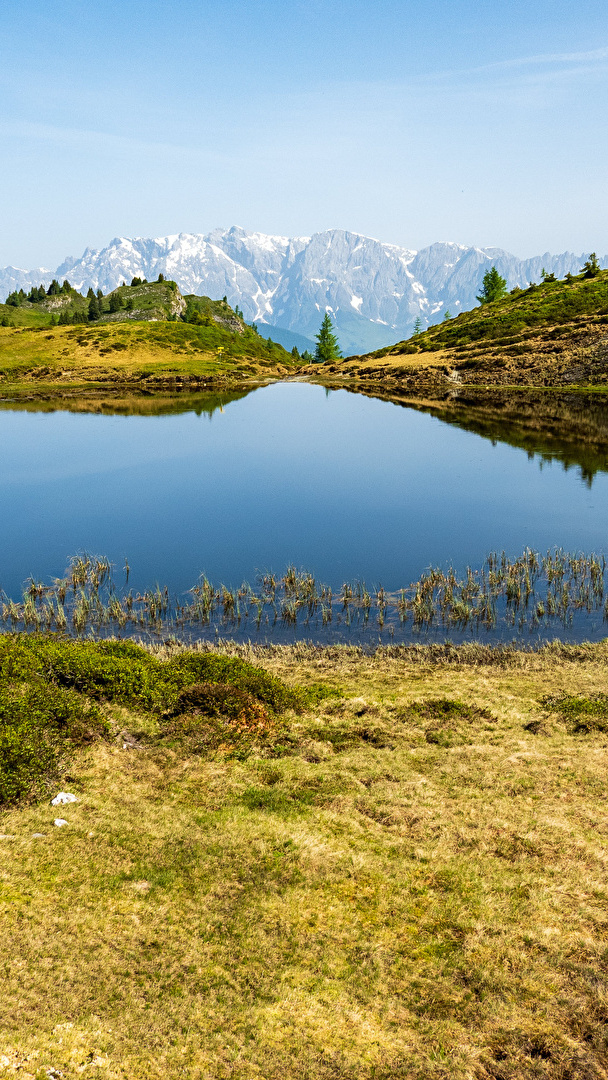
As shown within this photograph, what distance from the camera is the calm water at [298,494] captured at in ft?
138

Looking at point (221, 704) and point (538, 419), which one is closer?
point (221, 704)

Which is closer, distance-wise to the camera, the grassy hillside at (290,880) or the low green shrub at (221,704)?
the grassy hillside at (290,880)

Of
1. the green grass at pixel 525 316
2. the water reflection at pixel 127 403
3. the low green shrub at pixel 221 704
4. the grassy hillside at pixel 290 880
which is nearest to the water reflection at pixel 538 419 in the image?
the green grass at pixel 525 316

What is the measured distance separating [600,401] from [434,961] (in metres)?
112

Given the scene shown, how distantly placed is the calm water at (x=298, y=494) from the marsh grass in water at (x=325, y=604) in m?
2.14

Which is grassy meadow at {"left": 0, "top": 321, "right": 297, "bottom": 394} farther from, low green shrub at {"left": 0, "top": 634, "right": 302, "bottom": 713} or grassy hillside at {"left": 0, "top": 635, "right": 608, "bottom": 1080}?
grassy hillside at {"left": 0, "top": 635, "right": 608, "bottom": 1080}

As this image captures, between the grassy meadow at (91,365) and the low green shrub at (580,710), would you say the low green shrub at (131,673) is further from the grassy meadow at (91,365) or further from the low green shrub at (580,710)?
the grassy meadow at (91,365)

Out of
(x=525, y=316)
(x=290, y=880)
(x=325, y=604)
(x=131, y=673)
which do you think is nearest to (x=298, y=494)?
(x=325, y=604)

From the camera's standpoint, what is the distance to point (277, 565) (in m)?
40.1

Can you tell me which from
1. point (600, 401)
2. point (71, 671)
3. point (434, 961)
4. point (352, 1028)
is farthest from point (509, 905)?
point (600, 401)

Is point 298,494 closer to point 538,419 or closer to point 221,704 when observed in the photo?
point 221,704

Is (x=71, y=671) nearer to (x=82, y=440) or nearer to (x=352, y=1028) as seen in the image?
(x=352, y=1028)

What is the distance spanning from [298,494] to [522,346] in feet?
362

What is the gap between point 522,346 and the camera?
14575 cm
